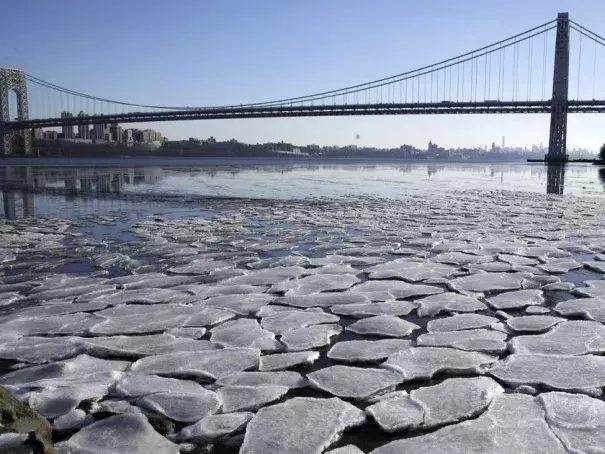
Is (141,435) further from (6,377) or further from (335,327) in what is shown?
(335,327)

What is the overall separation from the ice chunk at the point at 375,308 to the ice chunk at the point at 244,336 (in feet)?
1.62

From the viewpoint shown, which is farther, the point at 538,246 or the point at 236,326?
the point at 538,246

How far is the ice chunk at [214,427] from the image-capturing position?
141 centimetres

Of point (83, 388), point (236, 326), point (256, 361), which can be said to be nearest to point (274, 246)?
point (236, 326)

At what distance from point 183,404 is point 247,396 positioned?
0.65 feet

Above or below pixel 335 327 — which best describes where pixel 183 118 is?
above

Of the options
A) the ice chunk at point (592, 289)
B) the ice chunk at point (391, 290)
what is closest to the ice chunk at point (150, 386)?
the ice chunk at point (391, 290)

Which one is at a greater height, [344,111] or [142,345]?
[344,111]

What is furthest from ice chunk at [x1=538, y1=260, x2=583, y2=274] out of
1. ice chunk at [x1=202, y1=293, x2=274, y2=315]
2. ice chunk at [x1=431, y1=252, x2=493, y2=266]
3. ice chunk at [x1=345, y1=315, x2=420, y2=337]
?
ice chunk at [x1=202, y1=293, x2=274, y2=315]

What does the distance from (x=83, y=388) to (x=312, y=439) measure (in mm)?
809

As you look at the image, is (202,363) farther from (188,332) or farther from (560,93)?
(560,93)

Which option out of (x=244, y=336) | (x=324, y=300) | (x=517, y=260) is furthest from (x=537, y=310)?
(x=244, y=336)

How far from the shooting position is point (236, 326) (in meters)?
2.37

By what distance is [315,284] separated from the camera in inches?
126
